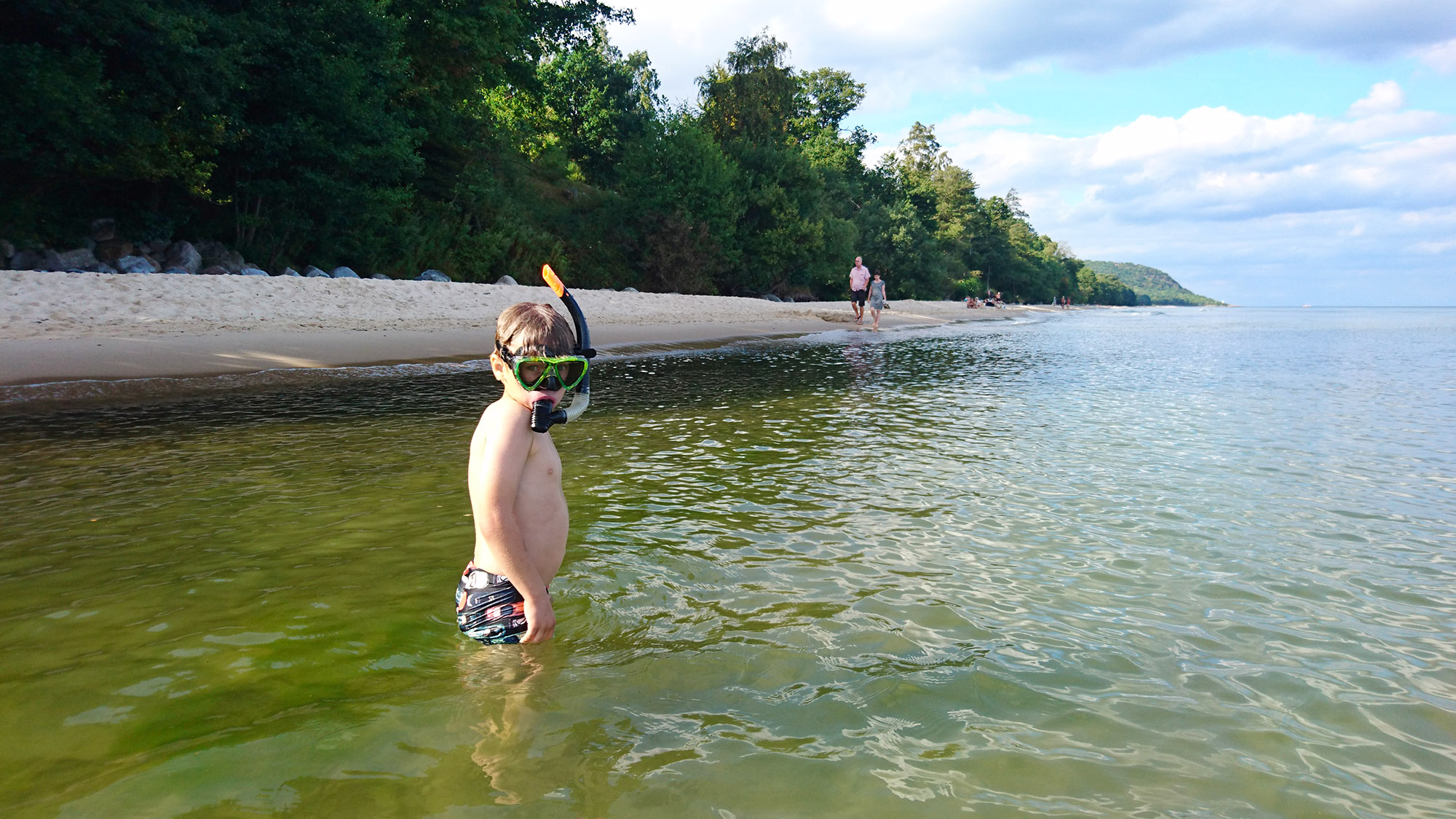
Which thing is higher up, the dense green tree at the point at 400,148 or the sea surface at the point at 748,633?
the dense green tree at the point at 400,148

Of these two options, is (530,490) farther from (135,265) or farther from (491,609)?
(135,265)

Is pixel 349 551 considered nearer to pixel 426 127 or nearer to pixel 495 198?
pixel 426 127

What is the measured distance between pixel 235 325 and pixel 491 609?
55.9 ft

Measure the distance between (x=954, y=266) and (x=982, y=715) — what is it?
94.2 meters

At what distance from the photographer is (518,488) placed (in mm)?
3488

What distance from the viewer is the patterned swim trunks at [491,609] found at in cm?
359

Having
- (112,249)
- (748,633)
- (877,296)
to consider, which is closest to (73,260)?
(112,249)

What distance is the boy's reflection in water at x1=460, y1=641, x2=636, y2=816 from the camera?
273cm

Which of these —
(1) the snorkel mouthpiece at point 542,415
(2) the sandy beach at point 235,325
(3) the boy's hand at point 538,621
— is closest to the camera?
(1) the snorkel mouthpiece at point 542,415

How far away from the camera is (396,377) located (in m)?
15.0

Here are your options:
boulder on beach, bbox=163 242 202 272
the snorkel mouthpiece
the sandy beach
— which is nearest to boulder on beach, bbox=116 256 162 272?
boulder on beach, bbox=163 242 202 272

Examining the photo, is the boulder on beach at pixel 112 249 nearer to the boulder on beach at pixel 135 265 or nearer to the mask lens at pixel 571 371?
the boulder on beach at pixel 135 265

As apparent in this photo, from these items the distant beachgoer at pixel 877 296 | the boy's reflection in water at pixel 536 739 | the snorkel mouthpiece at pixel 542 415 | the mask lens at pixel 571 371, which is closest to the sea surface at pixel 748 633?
the boy's reflection in water at pixel 536 739

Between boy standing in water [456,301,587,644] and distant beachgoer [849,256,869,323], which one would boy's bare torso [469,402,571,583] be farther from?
distant beachgoer [849,256,869,323]
